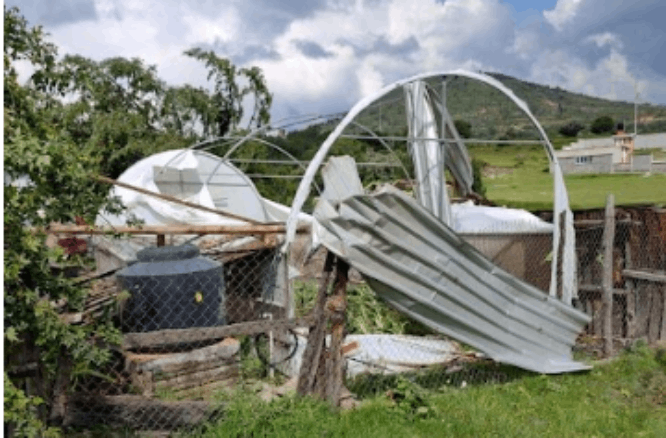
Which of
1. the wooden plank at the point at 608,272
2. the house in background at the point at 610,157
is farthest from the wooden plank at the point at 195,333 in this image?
the house in background at the point at 610,157

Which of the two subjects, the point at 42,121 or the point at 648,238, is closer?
the point at 42,121

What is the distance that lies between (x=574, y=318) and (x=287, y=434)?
383cm

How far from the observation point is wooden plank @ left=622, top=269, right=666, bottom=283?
26.4 feet

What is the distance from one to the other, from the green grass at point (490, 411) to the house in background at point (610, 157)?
170ft

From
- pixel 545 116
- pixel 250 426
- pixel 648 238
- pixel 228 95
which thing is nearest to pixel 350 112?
pixel 250 426

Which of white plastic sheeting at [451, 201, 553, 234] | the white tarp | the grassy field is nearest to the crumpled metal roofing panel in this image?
white plastic sheeting at [451, 201, 553, 234]

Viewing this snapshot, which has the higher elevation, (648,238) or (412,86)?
(412,86)

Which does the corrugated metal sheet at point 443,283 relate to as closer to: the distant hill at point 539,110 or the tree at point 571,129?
the distant hill at point 539,110

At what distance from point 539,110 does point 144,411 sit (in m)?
94.3

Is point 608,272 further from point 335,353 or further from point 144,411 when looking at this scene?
point 144,411

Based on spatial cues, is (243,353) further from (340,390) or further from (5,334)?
(5,334)

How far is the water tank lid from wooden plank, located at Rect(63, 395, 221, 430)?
4.46ft

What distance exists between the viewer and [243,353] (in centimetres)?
743

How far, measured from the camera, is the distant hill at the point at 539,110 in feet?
250
